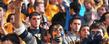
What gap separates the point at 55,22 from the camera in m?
6.89

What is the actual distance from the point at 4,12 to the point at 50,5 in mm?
803

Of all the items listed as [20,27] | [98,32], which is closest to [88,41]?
A: [98,32]

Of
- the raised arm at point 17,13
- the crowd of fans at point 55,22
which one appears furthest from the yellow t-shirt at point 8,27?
the raised arm at point 17,13

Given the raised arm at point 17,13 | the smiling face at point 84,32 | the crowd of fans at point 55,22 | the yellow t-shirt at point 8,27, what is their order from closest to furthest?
the raised arm at point 17,13, the crowd of fans at point 55,22, the yellow t-shirt at point 8,27, the smiling face at point 84,32

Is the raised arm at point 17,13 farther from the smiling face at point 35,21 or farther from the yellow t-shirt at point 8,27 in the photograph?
the smiling face at point 35,21

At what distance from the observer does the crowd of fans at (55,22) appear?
19.0 feet

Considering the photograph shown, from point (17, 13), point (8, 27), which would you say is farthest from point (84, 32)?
point (17, 13)

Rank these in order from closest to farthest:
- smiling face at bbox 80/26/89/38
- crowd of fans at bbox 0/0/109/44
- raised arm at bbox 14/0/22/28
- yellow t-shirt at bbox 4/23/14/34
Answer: raised arm at bbox 14/0/22/28 < crowd of fans at bbox 0/0/109/44 < yellow t-shirt at bbox 4/23/14/34 < smiling face at bbox 80/26/89/38

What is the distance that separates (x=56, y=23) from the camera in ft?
21.9

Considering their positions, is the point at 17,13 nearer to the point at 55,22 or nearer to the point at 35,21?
the point at 35,21

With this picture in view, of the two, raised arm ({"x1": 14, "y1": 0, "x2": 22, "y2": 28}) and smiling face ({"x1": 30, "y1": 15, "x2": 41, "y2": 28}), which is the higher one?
raised arm ({"x1": 14, "y1": 0, "x2": 22, "y2": 28})

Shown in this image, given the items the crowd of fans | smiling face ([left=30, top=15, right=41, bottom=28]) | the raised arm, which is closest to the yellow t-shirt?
the crowd of fans

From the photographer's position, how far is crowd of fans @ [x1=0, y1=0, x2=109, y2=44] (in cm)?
579

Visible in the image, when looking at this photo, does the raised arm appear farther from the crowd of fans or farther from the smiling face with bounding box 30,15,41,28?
the smiling face with bounding box 30,15,41,28
